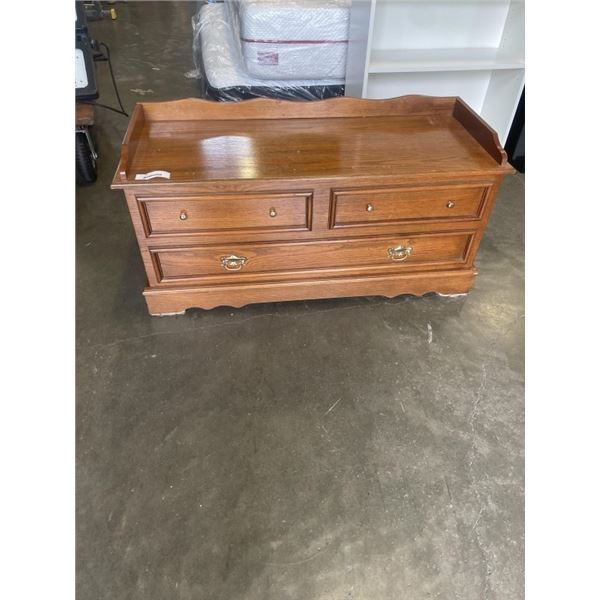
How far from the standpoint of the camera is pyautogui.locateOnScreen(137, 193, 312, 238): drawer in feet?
4.38

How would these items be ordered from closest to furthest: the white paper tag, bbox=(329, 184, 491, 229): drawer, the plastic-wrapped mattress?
the white paper tag → bbox=(329, 184, 491, 229): drawer → the plastic-wrapped mattress

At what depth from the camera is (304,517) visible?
1.12 meters

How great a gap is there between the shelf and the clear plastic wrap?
9.8 inches

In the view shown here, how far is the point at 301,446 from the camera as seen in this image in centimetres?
127

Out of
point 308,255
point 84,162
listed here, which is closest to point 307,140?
point 308,255

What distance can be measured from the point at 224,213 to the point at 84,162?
127cm

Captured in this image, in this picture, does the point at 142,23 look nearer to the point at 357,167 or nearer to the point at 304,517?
the point at 357,167

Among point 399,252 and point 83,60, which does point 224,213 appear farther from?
point 83,60

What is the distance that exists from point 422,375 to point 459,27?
1782 millimetres

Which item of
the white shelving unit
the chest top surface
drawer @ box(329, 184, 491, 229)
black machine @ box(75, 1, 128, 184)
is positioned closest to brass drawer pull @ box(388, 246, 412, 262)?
drawer @ box(329, 184, 491, 229)

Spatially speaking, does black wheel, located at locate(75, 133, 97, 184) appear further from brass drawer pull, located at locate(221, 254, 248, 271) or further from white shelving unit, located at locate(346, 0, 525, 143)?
white shelving unit, located at locate(346, 0, 525, 143)

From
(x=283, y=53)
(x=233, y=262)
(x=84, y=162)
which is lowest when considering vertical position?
(x=84, y=162)

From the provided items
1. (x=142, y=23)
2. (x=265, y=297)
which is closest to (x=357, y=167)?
(x=265, y=297)

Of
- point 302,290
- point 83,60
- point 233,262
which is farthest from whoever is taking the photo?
point 83,60
